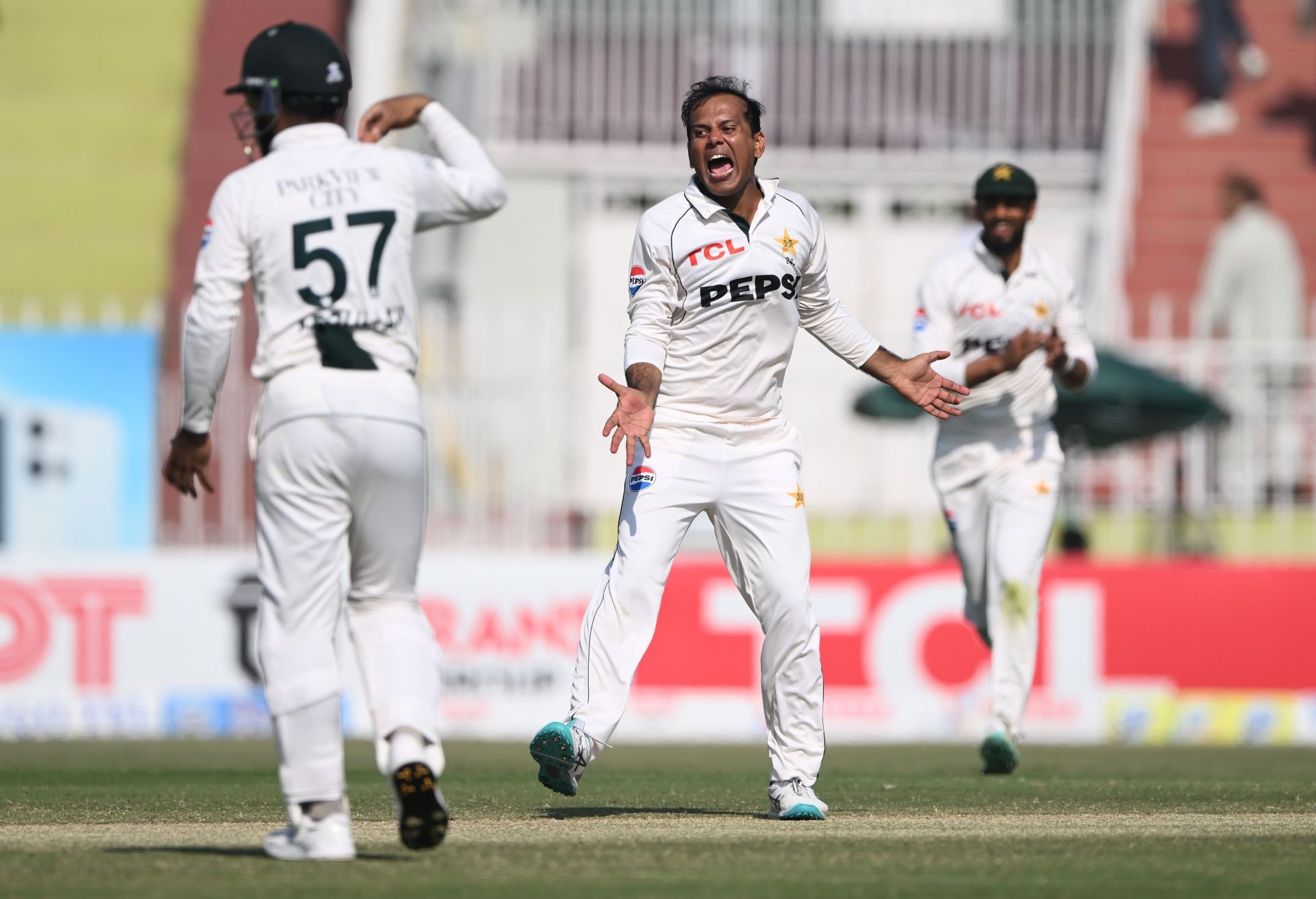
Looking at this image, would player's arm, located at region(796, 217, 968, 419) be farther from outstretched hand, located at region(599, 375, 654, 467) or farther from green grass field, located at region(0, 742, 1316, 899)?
green grass field, located at region(0, 742, 1316, 899)

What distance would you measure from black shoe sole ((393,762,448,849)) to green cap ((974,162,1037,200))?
4792 mm

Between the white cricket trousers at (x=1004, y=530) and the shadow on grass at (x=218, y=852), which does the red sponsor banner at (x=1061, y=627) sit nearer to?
the white cricket trousers at (x=1004, y=530)

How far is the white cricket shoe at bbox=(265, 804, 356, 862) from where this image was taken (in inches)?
219

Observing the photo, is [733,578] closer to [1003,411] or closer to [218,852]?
[218,852]

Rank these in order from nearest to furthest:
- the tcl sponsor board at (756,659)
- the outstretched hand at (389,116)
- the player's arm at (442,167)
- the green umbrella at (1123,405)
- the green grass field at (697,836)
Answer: the green grass field at (697,836) → the player's arm at (442,167) → the outstretched hand at (389,116) → the tcl sponsor board at (756,659) → the green umbrella at (1123,405)

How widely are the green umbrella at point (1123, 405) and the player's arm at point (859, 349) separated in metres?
6.53

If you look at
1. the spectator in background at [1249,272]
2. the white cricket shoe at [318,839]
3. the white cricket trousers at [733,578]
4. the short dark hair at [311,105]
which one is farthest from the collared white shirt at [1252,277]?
the white cricket shoe at [318,839]

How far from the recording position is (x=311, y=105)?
5.77 metres

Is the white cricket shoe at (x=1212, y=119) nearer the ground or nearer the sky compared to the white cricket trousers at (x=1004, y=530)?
nearer the sky

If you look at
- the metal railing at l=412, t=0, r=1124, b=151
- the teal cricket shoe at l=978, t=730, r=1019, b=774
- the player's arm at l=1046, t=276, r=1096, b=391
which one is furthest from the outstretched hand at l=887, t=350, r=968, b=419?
the metal railing at l=412, t=0, r=1124, b=151

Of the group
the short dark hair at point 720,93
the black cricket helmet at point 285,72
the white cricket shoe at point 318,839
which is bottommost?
the white cricket shoe at point 318,839

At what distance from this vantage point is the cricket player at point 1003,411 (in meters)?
9.35

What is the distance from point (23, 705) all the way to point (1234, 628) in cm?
731

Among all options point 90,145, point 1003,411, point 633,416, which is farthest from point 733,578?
point 90,145
